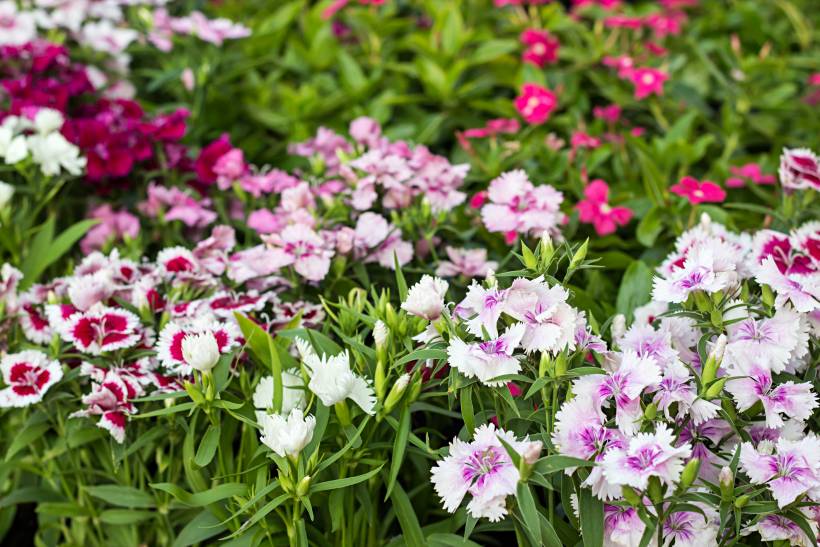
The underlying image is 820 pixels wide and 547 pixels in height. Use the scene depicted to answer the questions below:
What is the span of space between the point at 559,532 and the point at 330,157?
4.20ft

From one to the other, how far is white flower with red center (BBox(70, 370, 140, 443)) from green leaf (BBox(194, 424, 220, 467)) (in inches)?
6.9

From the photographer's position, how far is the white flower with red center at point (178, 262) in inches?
67.8

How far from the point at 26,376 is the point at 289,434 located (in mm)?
627

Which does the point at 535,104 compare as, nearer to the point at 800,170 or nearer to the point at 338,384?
the point at 800,170

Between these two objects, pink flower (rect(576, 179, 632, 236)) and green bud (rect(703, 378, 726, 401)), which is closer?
green bud (rect(703, 378, 726, 401))

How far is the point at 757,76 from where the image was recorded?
9.12 ft

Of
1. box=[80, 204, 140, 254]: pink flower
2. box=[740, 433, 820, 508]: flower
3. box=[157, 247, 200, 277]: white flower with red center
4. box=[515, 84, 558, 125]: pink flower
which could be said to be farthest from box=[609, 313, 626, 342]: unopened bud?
box=[80, 204, 140, 254]: pink flower

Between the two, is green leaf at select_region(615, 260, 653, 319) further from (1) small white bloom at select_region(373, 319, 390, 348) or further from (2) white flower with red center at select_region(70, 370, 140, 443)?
(2) white flower with red center at select_region(70, 370, 140, 443)

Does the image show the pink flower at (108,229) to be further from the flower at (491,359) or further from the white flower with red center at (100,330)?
the flower at (491,359)

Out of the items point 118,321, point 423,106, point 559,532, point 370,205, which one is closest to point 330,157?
point 370,205

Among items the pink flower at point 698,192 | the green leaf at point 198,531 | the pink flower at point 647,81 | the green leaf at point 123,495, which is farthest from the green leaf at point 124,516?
the pink flower at point 647,81

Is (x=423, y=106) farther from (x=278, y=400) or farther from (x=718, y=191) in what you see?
(x=278, y=400)

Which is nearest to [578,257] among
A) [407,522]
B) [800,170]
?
[407,522]

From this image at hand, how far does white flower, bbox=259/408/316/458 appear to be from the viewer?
4.00ft
